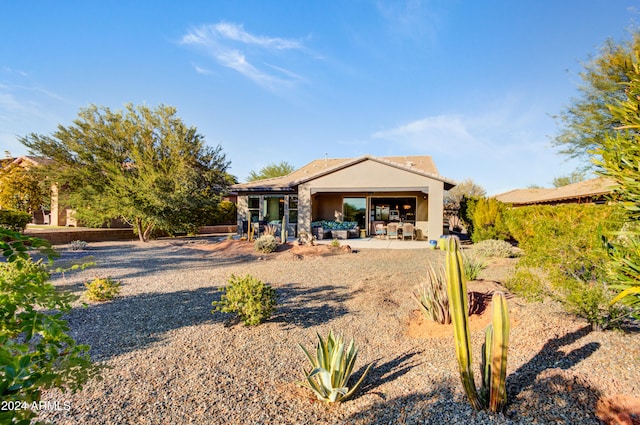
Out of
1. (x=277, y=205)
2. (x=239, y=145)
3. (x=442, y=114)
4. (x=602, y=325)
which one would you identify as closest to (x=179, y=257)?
(x=277, y=205)

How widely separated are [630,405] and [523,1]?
12.7 m

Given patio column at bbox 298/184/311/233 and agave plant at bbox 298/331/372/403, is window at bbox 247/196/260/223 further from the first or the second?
agave plant at bbox 298/331/372/403

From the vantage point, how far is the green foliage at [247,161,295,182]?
4366cm

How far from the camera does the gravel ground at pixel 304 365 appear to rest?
2865 mm

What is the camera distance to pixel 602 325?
13.4 feet

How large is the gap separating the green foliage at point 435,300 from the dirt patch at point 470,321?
11 centimetres

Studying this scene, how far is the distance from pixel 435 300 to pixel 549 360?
1.75 m

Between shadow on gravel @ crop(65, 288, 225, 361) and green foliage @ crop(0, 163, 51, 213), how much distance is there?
781 inches

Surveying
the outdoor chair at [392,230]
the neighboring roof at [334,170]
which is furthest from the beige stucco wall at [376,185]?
the outdoor chair at [392,230]

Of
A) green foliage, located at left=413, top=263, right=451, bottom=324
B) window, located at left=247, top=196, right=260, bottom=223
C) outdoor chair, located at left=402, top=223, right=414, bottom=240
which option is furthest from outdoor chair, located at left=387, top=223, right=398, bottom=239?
green foliage, located at left=413, top=263, right=451, bottom=324

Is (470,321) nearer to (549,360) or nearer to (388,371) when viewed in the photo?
(549,360)

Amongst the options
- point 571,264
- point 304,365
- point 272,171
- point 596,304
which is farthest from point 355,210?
point 272,171

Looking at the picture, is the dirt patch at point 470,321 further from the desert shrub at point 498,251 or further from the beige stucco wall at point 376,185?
the beige stucco wall at point 376,185

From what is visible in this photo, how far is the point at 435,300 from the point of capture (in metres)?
5.05
